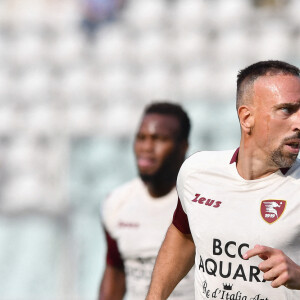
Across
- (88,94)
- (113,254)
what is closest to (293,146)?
(113,254)

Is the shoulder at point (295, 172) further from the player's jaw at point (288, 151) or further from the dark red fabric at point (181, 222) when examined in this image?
the dark red fabric at point (181, 222)

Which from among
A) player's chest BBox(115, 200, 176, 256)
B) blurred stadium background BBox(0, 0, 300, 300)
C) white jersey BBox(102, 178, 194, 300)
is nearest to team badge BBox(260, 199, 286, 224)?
white jersey BBox(102, 178, 194, 300)

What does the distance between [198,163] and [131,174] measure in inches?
235

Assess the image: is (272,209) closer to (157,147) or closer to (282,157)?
(282,157)

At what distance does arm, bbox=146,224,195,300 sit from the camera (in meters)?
3.34

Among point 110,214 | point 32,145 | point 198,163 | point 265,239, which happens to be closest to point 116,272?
point 110,214

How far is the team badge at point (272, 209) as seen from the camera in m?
2.96

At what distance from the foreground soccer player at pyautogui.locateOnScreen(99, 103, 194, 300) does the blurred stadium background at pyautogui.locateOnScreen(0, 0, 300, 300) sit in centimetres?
373

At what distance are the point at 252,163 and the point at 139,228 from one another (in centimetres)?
166

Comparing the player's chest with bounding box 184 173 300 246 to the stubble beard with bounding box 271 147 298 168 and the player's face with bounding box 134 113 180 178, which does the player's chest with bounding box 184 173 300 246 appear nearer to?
the stubble beard with bounding box 271 147 298 168

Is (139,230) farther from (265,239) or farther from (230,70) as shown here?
(230,70)

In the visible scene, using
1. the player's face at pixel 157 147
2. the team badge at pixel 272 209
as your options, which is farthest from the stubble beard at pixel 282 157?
the player's face at pixel 157 147

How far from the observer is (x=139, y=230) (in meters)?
4.67

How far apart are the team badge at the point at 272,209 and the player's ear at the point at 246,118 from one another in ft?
1.11
